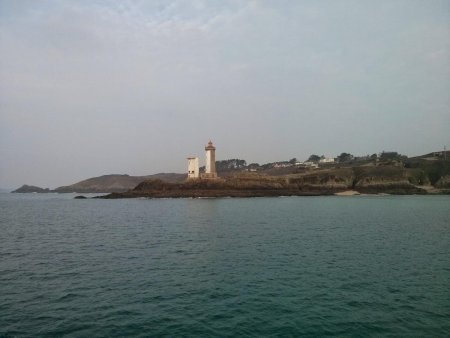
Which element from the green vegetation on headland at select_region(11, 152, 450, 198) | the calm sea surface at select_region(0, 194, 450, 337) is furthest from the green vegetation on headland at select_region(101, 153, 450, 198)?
the calm sea surface at select_region(0, 194, 450, 337)

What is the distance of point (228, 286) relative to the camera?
18859 mm

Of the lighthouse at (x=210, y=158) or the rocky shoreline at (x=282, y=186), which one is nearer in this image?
the rocky shoreline at (x=282, y=186)

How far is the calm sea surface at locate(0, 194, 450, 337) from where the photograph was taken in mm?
13820

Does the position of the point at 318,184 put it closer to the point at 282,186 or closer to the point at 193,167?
the point at 282,186

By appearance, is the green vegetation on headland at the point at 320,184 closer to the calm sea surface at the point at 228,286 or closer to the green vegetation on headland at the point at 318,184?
the green vegetation on headland at the point at 318,184

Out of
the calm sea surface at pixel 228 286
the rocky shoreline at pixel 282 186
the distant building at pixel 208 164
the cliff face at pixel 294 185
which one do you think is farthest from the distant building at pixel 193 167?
the calm sea surface at pixel 228 286

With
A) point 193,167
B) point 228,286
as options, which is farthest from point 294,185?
point 228,286

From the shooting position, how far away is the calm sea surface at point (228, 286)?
1382 cm

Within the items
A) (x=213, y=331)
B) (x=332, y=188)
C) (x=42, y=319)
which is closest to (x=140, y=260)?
(x=42, y=319)

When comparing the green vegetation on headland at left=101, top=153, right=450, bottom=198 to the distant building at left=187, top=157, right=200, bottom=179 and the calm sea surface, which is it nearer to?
the distant building at left=187, top=157, right=200, bottom=179

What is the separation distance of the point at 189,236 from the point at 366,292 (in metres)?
21.5

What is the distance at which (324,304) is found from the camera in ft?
52.5

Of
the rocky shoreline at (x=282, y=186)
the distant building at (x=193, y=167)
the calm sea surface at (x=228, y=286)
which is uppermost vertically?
the distant building at (x=193, y=167)

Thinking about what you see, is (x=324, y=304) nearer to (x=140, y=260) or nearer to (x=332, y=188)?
(x=140, y=260)
